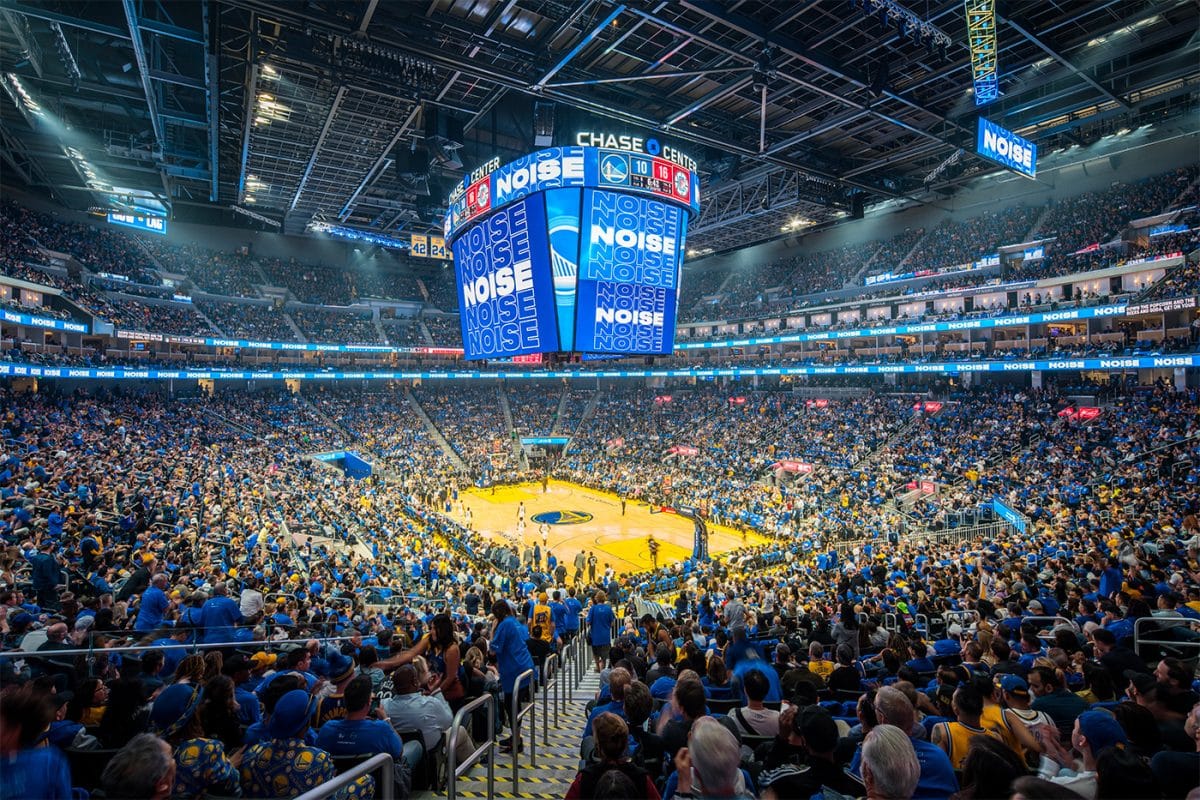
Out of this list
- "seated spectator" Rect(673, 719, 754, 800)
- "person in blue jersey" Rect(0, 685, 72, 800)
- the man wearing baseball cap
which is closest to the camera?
"seated spectator" Rect(673, 719, 754, 800)

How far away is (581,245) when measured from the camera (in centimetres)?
1327

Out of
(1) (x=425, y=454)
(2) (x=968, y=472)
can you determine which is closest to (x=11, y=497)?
(1) (x=425, y=454)

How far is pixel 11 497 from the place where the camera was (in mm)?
13609

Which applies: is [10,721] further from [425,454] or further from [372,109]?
[425,454]

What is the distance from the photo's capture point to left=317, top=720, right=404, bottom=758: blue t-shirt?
3537 mm

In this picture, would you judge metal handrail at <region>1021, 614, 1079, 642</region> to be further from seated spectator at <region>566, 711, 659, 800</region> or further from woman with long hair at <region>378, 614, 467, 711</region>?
woman with long hair at <region>378, 614, 467, 711</region>

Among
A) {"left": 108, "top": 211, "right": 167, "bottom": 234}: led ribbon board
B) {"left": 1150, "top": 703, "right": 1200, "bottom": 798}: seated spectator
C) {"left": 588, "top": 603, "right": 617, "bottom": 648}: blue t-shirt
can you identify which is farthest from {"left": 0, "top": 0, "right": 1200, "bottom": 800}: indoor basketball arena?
{"left": 108, "top": 211, "right": 167, "bottom": 234}: led ribbon board

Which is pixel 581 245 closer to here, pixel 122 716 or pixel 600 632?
pixel 600 632

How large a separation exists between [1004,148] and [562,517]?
2476 cm

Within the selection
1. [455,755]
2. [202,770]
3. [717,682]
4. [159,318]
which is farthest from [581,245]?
[159,318]

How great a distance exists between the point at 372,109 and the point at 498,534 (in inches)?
729

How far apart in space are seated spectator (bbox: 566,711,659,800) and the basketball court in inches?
766

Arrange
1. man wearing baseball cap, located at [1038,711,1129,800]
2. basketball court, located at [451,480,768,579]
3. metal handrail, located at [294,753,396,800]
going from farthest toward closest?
basketball court, located at [451,480,768,579]
man wearing baseball cap, located at [1038,711,1129,800]
metal handrail, located at [294,753,396,800]

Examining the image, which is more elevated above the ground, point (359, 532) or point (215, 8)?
point (215, 8)
